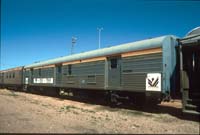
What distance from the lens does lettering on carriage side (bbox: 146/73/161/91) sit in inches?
390

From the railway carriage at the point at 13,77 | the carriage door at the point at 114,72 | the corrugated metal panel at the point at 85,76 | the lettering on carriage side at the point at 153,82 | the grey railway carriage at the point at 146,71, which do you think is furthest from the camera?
the railway carriage at the point at 13,77

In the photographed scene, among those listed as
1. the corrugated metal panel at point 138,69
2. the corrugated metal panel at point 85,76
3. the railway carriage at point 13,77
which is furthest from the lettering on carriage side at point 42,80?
the corrugated metal panel at point 138,69

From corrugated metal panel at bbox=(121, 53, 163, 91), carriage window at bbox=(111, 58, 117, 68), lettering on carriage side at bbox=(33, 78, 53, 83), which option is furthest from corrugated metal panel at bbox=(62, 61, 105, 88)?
lettering on carriage side at bbox=(33, 78, 53, 83)

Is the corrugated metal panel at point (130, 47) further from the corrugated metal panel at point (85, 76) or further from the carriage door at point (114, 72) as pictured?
the corrugated metal panel at point (85, 76)

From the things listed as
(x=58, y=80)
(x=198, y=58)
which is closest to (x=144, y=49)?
(x=198, y=58)

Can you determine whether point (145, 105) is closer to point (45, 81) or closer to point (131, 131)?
point (131, 131)

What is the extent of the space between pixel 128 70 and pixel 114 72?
1.11 metres

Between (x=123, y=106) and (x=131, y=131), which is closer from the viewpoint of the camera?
(x=131, y=131)

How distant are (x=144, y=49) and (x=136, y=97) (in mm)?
2405

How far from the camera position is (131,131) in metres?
6.89

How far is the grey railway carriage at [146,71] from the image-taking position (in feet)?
30.7

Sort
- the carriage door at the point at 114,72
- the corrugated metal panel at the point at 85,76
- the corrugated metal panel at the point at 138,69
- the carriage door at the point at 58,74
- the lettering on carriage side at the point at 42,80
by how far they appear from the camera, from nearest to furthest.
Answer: the corrugated metal panel at the point at 138,69
the carriage door at the point at 114,72
the corrugated metal panel at the point at 85,76
the carriage door at the point at 58,74
the lettering on carriage side at the point at 42,80

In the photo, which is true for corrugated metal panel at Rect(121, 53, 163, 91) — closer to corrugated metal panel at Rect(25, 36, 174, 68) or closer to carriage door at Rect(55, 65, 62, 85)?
corrugated metal panel at Rect(25, 36, 174, 68)

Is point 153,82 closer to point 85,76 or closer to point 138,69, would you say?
point 138,69
